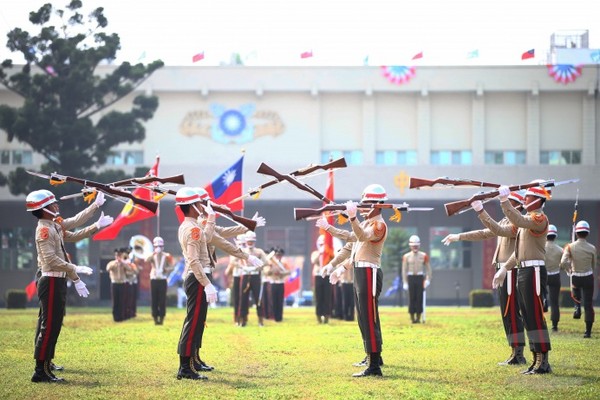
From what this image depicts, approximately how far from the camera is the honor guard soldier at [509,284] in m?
16.5

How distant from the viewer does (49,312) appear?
48.9ft

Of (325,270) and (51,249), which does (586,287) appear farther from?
(51,249)

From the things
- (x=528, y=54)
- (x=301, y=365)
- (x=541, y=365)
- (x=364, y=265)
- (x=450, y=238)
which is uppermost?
(x=528, y=54)

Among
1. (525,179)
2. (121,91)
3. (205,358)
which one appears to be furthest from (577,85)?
(205,358)

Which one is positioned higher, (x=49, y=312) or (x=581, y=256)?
(x=581, y=256)

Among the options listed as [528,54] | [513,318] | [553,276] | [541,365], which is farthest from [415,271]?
[528,54]

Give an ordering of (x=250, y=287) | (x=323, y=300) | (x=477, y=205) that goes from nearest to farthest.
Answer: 1. (x=477, y=205)
2. (x=250, y=287)
3. (x=323, y=300)

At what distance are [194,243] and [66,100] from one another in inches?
1398

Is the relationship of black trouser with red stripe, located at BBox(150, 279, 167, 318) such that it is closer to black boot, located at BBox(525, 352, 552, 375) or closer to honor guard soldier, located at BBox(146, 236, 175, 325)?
honor guard soldier, located at BBox(146, 236, 175, 325)

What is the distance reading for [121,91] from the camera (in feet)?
163

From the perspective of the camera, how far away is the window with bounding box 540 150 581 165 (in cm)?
6069

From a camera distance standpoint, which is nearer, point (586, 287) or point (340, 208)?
point (340, 208)

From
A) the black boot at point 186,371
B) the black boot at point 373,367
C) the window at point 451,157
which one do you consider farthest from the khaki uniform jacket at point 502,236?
the window at point 451,157

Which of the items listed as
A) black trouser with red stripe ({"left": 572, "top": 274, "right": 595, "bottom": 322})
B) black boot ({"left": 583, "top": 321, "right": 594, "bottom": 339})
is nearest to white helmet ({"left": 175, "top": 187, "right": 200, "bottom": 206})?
black boot ({"left": 583, "top": 321, "right": 594, "bottom": 339})
